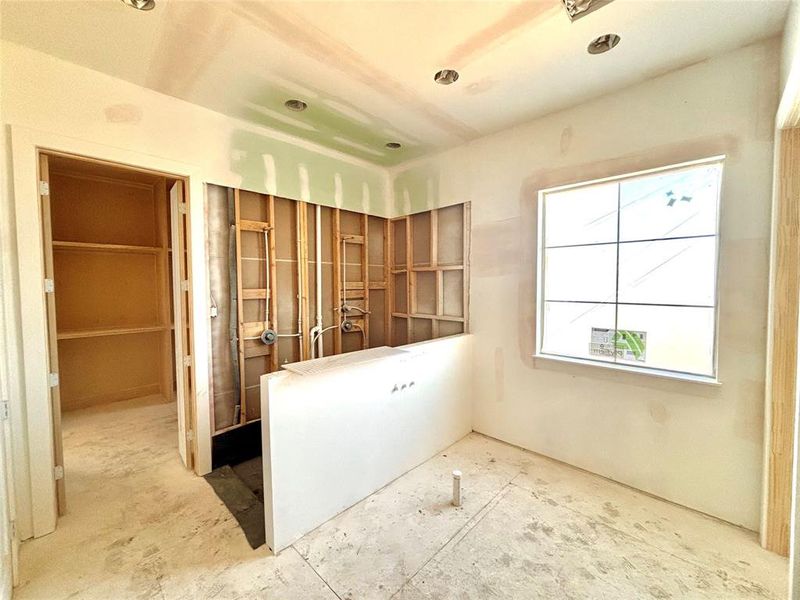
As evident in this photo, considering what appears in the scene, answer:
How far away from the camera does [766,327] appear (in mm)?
1865

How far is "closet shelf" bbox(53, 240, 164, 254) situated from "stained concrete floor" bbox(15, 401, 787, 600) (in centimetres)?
250

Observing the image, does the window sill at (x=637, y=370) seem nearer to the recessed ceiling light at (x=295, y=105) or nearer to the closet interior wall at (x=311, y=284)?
the closet interior wall at (x=311, y=284)

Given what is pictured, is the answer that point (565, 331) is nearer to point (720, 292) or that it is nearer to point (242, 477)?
point (720, 292)

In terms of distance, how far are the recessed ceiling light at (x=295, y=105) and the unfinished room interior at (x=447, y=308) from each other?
0.05 meters

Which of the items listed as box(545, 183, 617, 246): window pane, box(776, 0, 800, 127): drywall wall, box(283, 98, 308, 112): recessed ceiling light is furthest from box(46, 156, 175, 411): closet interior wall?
box(776, 0, 800, 127): drywall wall

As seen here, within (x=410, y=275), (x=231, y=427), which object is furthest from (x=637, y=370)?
(x=231, y=427)

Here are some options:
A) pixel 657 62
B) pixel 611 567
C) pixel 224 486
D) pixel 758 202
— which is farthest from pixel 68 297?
pixel 758 202

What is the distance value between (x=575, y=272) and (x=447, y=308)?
4.35 ft

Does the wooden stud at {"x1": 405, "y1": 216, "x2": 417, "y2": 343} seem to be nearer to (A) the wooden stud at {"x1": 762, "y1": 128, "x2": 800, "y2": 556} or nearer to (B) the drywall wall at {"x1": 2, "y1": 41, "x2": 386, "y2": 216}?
(B) the drywall wall at {"x1": 2, "y1": 41, "x2": 386, "y2": 216}

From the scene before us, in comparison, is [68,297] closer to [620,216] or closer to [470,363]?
[470,363]

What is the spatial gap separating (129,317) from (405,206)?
13.4ft

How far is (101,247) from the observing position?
3.74 m

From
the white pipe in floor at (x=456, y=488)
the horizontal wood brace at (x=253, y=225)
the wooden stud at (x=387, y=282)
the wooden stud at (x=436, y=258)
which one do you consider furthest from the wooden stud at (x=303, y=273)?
the white pipe in floor at (x=456, y=488)

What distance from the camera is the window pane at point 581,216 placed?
8.76 feet
